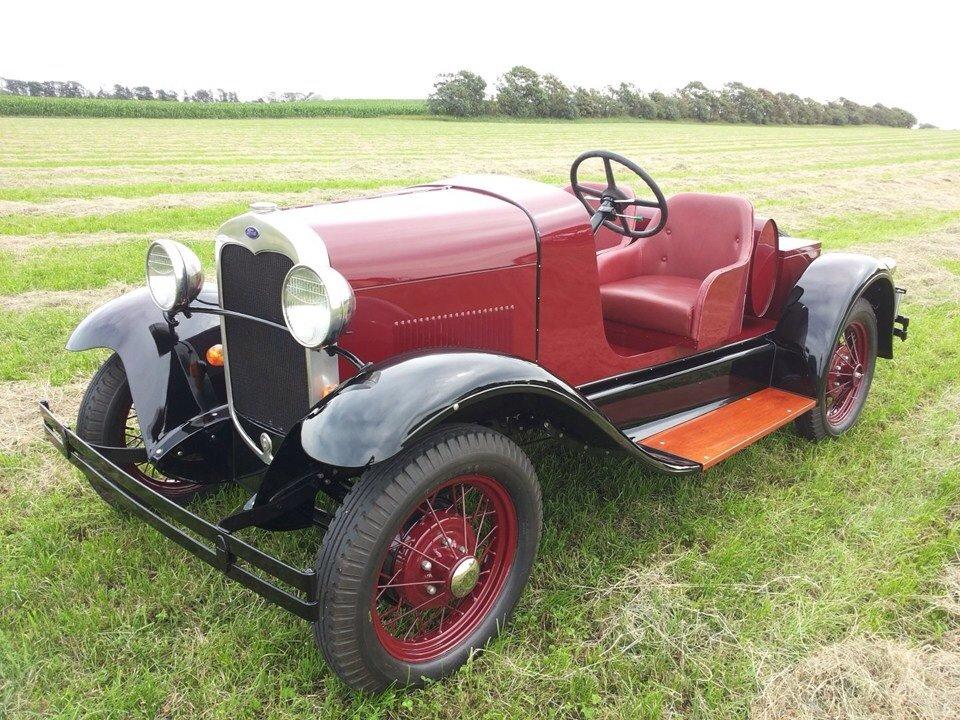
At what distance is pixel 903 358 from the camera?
201 inches

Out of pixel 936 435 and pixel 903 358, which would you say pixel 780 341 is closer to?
pixel 936 435

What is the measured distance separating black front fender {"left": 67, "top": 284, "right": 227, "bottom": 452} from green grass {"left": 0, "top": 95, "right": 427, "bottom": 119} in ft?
128

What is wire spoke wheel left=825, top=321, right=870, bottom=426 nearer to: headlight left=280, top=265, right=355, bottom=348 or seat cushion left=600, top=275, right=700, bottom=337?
seat cushion left=600, top=275, right=700, bottom=337

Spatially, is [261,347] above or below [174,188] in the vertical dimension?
below

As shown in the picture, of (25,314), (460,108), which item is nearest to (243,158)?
(25,314)

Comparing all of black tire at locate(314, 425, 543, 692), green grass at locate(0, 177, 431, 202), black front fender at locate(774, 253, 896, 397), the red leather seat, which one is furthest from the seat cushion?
green grass at locate(0, 177, 431, 202)

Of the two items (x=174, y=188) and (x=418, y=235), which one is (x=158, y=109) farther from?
(x=418, y=235)

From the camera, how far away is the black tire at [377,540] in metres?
2.06

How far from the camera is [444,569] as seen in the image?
2322 mm

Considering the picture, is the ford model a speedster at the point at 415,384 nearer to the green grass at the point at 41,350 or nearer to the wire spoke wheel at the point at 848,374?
the wire spoke wheel at the point at 848,374

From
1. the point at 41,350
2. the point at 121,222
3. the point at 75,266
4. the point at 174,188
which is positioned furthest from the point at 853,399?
the point at 174,188

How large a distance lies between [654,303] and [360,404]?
181cm

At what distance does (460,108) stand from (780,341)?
41683 millimetres

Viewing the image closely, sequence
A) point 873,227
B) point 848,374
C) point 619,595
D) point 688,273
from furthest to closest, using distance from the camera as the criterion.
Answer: point 873,227 → point 848,374 → point 688,273 → point 619,595
